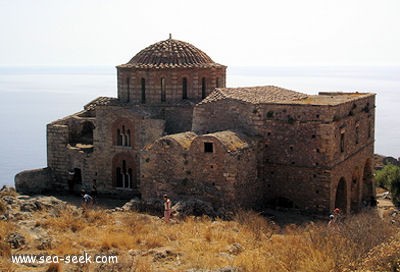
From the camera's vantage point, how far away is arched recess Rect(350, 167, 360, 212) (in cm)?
2211

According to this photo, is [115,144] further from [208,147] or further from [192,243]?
[192,243]

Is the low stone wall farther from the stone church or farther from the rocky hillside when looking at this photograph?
the rocky hillside

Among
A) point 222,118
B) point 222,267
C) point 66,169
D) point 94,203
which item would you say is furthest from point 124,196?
point 222,267

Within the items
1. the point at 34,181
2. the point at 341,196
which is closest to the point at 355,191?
the point at 341,196

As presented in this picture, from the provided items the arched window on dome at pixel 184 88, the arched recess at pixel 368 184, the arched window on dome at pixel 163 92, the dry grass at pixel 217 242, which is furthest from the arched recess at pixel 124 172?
the arched recess at pixel 368 184

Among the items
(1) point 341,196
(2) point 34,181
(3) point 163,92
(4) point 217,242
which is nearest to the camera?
(4) point 217,242

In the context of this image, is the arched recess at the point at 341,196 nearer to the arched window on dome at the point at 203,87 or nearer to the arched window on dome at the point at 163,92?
the arched window on dome at the point at 203,87

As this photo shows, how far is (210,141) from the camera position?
1777 cm

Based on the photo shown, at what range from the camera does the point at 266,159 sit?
63.2ft

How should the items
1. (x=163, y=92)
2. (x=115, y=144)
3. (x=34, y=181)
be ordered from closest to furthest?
(x=115, y=144)
(x=163, y=92)
(x=34, y=181)

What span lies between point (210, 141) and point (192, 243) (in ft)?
19.3

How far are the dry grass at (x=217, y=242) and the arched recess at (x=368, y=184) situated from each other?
9.41 meters

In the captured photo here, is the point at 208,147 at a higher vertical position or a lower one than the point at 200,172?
higher

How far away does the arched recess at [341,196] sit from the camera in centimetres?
2003
